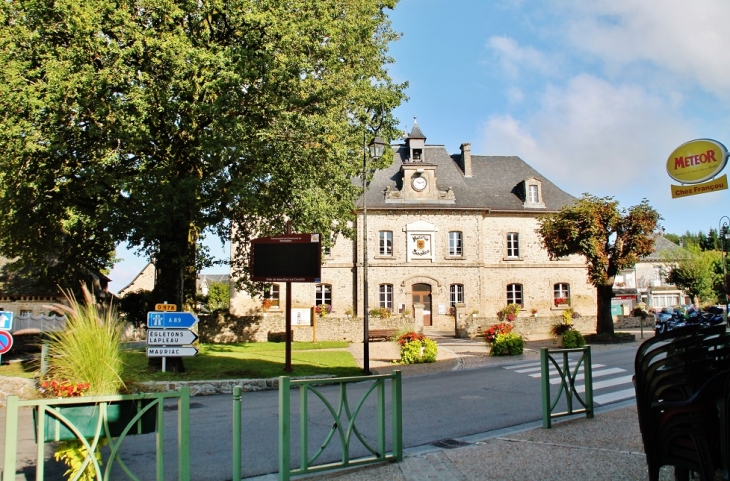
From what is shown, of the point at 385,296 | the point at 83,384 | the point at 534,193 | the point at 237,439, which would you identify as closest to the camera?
the point at 83,384

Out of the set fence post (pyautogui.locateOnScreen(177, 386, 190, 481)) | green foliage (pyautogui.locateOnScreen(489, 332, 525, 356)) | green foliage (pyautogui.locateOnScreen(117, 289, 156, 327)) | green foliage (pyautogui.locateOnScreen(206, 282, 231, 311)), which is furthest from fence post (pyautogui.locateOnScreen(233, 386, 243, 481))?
green foliage (pyautogui.locateOnScreen(206, 282, 231, 311))

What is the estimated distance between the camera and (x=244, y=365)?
52.2 feet

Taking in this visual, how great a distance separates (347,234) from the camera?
21188mm

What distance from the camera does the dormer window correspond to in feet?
117

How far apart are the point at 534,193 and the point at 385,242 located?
33.7ft

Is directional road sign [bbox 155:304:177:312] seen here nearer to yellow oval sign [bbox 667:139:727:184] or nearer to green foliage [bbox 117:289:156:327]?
yellow oval sign [bbox 667:139:727:184]

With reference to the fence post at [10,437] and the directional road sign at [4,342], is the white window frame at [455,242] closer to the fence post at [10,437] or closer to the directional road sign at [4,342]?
the directional road sign at [4,342]

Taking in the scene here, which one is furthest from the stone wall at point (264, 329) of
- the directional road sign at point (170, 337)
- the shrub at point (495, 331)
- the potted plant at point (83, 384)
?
the potted plant at point (83, 384)

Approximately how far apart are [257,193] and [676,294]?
51.3 m

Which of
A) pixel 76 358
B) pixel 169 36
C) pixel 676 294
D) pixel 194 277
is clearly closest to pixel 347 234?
pixel 194 277

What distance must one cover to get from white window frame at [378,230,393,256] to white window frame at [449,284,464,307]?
14.0ft

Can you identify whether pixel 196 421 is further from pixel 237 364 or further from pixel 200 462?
pixel 237 364

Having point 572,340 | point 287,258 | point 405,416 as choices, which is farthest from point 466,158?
point 405,416

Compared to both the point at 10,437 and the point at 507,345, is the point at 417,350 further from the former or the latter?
the point at 10,437
